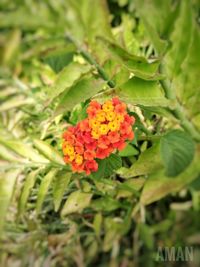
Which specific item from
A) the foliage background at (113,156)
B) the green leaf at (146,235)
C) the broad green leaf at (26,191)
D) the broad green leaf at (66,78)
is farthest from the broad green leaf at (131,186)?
the broad green leaf at (66,78)

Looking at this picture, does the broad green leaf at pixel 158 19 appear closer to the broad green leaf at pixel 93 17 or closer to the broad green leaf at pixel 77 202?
the broad green leaf at pixel 93 17

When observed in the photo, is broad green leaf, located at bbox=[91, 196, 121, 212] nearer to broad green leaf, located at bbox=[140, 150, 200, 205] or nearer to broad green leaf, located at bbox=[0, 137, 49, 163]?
broad green leaf, located at bbox=[0, 137, 49, 163]

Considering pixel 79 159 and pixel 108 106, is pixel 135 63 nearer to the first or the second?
pixel 108 106

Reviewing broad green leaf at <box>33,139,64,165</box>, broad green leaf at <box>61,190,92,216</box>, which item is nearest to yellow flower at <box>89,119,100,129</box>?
broad green leaf at <box>33,139,64,165</box>

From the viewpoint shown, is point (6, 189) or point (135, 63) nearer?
point (135, 63)

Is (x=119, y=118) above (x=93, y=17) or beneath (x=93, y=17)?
beneath

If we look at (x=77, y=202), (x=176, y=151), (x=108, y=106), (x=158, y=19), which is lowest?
(x=77, y=202)

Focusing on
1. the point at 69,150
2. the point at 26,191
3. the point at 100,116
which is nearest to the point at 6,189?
the point at 26,191

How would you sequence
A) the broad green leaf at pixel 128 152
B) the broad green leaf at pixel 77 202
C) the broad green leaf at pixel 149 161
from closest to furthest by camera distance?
the broad green leaf at pixel 149 161, the broad green leaf at pixel 128 152, the broad green leaf at pixel 77 202
